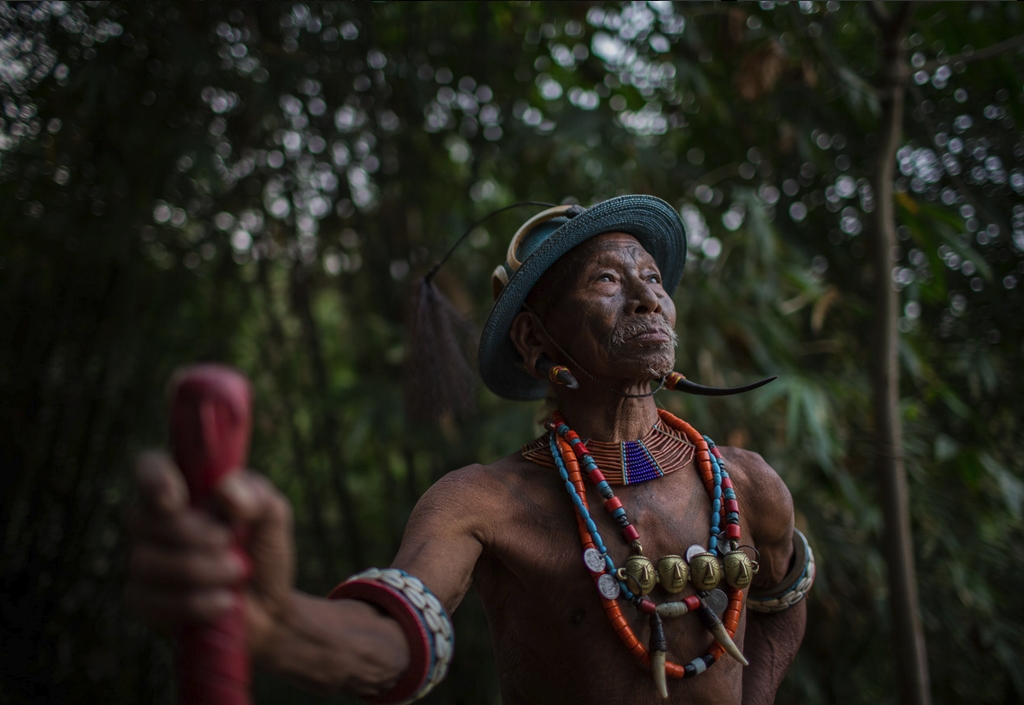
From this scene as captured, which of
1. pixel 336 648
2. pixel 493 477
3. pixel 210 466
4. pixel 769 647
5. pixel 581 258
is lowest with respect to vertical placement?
pixel 769 647

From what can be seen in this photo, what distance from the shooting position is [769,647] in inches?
71.7

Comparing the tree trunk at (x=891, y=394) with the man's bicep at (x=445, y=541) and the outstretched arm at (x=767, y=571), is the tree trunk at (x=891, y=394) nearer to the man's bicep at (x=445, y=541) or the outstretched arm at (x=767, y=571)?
the outstretched arm at (x=767, y=571)

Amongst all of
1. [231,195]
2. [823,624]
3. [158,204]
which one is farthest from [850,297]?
[158,204]

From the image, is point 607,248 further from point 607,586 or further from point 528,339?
point 607,586

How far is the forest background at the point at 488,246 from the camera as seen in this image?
2.81 meters

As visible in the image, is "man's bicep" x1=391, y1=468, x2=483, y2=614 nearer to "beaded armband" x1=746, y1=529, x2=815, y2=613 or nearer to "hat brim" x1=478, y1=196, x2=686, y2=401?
"hat brim" x1=478, y1=196, x2=686, y2=401

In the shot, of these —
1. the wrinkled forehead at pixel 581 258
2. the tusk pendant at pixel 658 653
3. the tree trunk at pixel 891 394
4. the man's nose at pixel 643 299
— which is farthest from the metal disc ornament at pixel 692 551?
the tree trunk at pixel 891 394

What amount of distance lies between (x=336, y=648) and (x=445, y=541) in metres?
0.40

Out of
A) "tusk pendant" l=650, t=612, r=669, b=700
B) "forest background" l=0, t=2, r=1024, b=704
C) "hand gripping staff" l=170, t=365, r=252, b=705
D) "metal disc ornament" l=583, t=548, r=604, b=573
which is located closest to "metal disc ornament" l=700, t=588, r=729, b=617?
"tusk pendant" l=650, t=612, r=669, b=700

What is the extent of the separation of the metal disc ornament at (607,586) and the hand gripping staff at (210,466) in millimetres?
792

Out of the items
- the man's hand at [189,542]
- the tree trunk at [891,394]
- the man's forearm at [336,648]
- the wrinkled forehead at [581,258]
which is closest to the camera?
the man's hand at [189,542]

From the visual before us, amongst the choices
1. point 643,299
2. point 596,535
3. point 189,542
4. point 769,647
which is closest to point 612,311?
point 643,299

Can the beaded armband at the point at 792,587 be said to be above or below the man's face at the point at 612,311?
below

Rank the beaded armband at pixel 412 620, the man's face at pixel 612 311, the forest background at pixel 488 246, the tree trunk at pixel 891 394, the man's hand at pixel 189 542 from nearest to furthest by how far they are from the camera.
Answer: the man's hand at pixel 189 542
the beaded armband at pixel 412 620
the man's face at pixel 612 311
the tree trunk at pixel 891 394
the forest background at pixel 488 246
